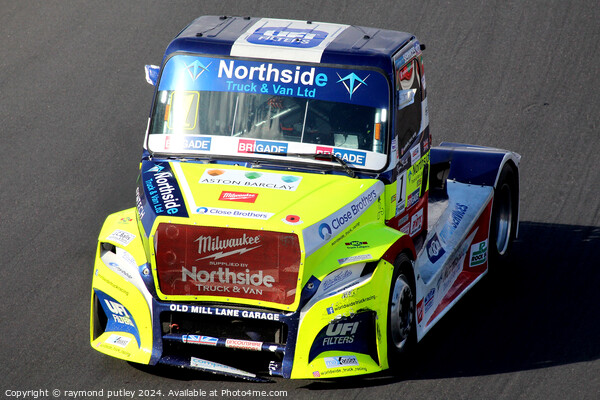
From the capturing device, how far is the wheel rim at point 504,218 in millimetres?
10820

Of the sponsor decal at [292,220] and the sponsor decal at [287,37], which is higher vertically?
the sponsor decal at [287,37]

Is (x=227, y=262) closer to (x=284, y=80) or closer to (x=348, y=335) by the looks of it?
(x=348, y=335)

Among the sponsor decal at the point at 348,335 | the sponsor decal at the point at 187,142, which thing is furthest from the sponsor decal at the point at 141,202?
the sponsor decal at the point at 348,335

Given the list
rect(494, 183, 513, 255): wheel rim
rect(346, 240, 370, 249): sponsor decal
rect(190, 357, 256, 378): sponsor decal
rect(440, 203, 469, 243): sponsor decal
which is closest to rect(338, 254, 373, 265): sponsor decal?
rect(346, 240, 370, 249): sponsor decal

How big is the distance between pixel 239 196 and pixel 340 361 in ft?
4.60

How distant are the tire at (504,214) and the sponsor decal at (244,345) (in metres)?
3.58

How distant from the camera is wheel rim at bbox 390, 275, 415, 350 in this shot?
8.05 m

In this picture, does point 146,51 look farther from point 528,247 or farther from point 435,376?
point 435,376

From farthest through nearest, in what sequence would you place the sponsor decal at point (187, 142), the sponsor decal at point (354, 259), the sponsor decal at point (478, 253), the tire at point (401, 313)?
the sponsor decal at point (478, 253)
the sponsor decal at point (187, 142)
the tire at point (401, 313)
the sponsor decal at point (354, 259)

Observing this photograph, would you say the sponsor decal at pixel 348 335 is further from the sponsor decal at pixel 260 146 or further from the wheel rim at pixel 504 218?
the wheel rim at pixel 504 218

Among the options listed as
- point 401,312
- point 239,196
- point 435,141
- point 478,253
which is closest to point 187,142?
point 239,196

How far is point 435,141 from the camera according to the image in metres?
13.3

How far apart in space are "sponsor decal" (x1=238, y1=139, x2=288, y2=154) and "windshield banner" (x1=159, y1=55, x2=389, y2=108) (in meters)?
0.40

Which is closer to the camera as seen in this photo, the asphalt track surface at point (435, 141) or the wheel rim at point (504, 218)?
the asphalt track surface at point (435, 141)
